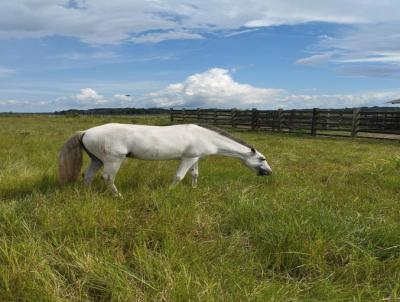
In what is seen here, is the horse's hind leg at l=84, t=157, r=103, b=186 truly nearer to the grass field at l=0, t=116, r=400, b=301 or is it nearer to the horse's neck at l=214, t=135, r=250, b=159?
the grass field at l=0, t=116, r=400, b=301

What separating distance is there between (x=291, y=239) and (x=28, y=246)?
2.32 metres

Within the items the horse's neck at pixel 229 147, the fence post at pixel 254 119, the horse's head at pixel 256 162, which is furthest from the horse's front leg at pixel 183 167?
the fence post at pixel 254 119

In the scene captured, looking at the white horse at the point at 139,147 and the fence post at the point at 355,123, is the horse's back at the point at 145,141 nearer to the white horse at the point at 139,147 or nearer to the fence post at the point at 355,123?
the white horse at the point at 139,147

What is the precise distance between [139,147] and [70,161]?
1.03 metres

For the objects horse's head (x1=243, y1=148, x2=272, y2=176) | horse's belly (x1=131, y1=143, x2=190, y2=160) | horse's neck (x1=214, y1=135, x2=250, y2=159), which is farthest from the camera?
horse's head (x1=243, y1=148, x2=272, y2=176)

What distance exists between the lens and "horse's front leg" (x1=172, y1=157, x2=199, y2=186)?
654cm

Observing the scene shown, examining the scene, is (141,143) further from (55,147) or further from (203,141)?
(55,147)

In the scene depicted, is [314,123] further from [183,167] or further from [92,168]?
[92,168]

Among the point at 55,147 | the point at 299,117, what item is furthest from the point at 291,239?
the point at 299,117

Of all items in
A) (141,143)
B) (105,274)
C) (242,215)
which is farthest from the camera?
(141,143)

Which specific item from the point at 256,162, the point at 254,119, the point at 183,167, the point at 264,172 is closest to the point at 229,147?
the point at 256,162

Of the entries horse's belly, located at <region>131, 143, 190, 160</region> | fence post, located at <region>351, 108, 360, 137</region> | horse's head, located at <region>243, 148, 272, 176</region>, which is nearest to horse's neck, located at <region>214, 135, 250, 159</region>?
horse's head, located at <region>243, 148, 272, 176</region>

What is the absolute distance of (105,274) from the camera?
3115 millimetres

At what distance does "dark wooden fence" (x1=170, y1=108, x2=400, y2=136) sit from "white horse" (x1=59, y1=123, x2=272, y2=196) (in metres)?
15.0
